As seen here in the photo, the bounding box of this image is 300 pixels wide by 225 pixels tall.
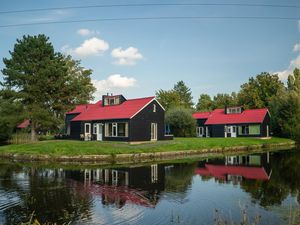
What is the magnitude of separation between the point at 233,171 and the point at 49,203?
1551 cm

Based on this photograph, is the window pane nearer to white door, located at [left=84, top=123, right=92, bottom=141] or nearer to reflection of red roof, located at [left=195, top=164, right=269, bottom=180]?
white door, located at [left=84, top=123, right=92, bottom=141]

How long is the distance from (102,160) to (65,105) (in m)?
16.1

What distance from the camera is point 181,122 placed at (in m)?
58.3

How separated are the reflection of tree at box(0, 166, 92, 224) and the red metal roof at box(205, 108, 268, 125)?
142ft

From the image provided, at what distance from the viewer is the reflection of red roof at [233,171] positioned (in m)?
23.3

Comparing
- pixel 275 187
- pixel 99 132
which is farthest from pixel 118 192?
pixel 99 132

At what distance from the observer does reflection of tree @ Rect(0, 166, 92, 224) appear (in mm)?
12883

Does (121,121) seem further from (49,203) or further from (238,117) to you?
(238,117)

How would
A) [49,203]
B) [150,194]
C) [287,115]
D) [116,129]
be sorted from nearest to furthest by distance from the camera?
[49,203] → [150,194] → [116,129] → [287,115]

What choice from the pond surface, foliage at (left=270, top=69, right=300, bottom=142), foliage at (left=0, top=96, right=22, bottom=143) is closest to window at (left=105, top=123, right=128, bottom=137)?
foliage at (left=0, top=96, right=22, bottom=143)

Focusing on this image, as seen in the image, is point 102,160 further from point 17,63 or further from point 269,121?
point 269,121

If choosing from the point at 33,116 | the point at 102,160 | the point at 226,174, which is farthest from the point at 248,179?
the point at 33,116

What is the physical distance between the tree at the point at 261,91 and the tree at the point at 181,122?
23480mm

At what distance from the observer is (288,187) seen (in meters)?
18.7
